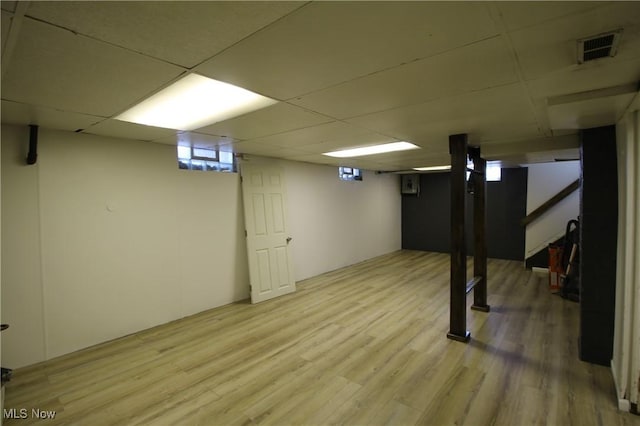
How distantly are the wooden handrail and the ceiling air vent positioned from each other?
225 inches

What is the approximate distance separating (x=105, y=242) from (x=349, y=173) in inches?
195

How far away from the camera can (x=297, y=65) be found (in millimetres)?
1561

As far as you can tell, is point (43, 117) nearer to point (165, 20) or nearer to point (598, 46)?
point (165, 20)

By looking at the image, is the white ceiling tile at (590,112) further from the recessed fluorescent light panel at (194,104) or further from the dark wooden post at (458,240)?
the recessed fluorescent light panel at (194,104)

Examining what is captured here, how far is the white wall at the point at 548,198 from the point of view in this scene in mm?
5941

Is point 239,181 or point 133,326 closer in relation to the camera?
point 133,326

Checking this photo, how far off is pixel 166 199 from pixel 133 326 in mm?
1553

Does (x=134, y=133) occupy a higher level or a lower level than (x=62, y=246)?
higher

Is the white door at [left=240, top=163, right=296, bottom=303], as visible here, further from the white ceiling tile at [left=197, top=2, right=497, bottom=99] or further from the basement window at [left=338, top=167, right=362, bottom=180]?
the white ceiling tile at [left=197, top=2, right=497, bottom=99]

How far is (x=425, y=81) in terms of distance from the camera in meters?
1.79

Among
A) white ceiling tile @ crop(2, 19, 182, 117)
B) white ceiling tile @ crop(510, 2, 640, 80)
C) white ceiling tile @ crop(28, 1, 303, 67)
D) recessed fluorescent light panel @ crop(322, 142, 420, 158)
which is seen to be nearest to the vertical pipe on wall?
white ceiling tile @ crop(510, 2, 640, 80)

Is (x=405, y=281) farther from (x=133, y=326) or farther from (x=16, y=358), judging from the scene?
(x=16, y=358)

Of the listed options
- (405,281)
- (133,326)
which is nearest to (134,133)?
(133,326)

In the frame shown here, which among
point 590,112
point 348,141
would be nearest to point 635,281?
point 590,112
